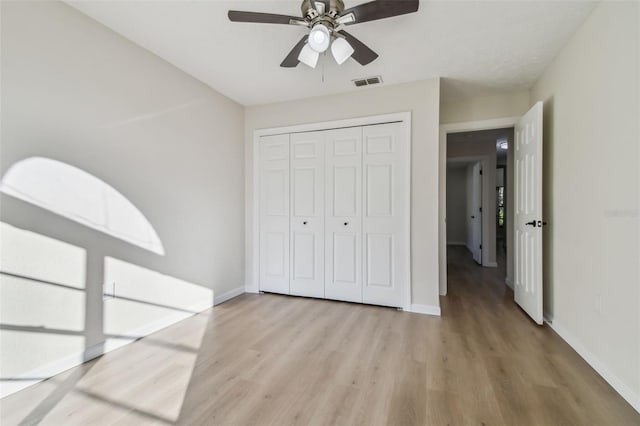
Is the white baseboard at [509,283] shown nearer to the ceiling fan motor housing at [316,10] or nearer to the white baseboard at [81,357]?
the ceiling fan motor housing at [316,10]

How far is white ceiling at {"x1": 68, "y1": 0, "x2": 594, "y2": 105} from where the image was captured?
2029 mm

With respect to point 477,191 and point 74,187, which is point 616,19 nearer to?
point 74,187

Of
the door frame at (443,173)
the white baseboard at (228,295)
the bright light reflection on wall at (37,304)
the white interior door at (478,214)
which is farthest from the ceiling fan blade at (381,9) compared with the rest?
the white interior door at (478,214)

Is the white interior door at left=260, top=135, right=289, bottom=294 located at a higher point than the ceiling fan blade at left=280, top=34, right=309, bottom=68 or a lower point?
lower

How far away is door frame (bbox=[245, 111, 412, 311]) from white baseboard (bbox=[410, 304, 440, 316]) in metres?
0.05

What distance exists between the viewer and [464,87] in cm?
331

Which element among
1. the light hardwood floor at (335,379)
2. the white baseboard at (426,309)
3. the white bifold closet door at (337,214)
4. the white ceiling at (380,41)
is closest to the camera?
the light hardwood floor at (335,379)

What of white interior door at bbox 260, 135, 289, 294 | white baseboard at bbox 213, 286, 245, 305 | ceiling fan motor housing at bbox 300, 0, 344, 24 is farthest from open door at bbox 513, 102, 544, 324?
white baseboard at bbox 213, 286, 245, 305

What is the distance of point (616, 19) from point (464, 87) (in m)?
1.56

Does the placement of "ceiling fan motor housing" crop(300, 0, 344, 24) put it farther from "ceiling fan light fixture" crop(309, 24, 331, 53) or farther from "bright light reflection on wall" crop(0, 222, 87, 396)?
"bright light reflection on wall" crop(0, 222, 87, 396)

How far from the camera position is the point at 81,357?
2.06 m

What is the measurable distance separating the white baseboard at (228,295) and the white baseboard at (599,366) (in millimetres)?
3479

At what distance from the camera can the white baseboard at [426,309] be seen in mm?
3021

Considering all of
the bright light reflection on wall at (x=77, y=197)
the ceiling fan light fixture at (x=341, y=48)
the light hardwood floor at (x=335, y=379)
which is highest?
the ceiling fan light fixture at (x=341, y=48)
